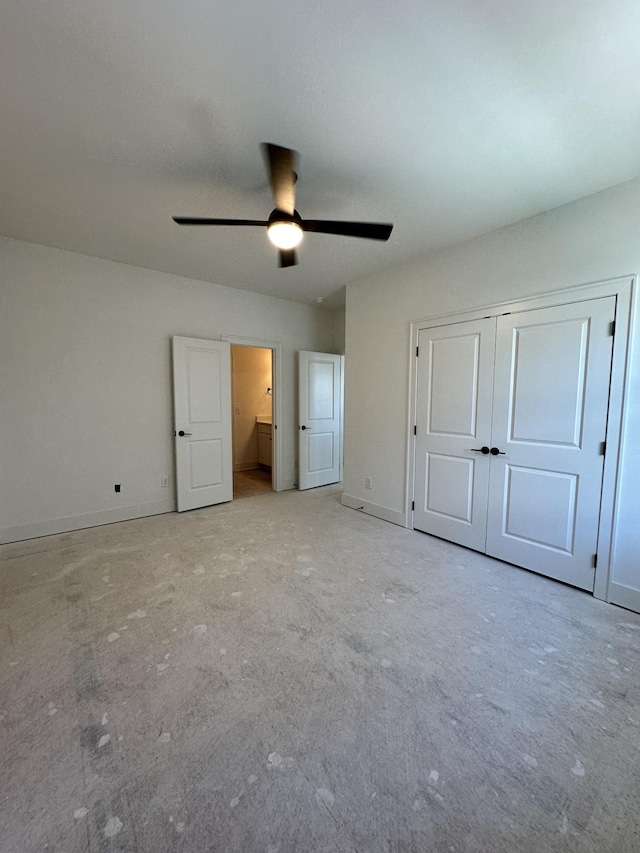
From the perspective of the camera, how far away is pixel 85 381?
11.2ft

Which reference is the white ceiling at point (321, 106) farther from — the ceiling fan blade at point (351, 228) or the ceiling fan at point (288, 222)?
the ceiling fan blade at point (351, 228)

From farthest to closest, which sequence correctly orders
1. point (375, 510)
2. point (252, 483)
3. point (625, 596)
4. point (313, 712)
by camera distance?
point (252, 483) < point (375, 510) < point (625, 596) < point (313, 712)

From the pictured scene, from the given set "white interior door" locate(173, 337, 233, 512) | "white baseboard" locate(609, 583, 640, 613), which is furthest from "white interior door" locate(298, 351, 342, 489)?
"white baseboard" locate(609, 583, 640, 613)

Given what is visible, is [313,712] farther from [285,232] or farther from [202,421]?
[202,421]

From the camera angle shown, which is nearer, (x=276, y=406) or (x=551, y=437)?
(x=551, y=437)

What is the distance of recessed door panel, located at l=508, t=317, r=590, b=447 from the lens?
2.33 metres

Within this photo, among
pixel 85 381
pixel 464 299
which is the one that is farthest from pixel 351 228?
pixel 85 381

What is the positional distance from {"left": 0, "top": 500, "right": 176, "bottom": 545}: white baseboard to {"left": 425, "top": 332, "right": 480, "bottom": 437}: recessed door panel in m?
3.12

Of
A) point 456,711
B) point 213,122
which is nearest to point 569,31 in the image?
point 213,122

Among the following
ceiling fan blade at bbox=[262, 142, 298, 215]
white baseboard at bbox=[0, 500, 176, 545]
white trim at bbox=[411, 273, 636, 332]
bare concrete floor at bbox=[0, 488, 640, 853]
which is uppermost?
ceiling fan blade at bbox=[262, 142, 298, 215]

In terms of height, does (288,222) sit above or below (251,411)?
above

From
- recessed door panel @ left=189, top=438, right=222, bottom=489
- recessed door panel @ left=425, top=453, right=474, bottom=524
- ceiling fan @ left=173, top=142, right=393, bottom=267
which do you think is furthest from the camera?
recessed door panel @ left=189, top=438, right=222, bottom=489

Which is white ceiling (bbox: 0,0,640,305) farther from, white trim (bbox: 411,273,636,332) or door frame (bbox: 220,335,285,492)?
door frame (bbox: 220,335,285,492)

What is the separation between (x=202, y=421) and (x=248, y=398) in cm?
238
